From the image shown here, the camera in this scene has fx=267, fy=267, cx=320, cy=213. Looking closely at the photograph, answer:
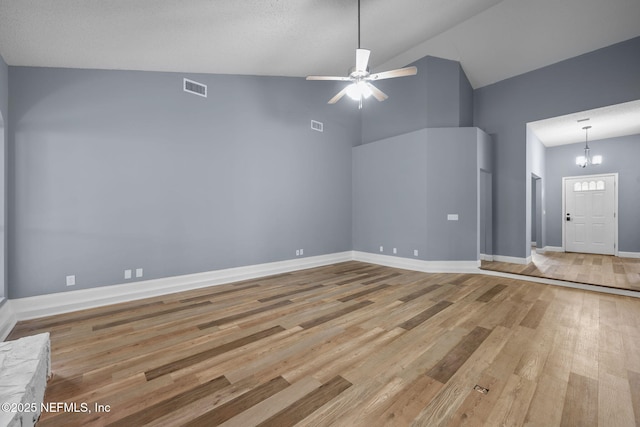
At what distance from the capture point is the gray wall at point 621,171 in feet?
22.1

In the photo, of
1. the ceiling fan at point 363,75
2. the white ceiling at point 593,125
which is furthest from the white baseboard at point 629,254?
the ceiling fan at point 363,75

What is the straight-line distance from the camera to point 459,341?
8.60 ft

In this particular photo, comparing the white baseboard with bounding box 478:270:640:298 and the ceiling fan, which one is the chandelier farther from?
the ceiling fan

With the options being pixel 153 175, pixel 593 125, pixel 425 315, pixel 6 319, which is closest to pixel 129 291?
pixel 6 319

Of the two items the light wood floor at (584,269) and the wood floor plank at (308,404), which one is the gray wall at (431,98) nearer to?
the light wood floor at (584,269)

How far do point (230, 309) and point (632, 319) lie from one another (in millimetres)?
4865

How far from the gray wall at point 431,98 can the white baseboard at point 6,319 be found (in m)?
7.12

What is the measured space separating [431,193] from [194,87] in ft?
16.0

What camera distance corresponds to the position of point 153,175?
4117 millimetres

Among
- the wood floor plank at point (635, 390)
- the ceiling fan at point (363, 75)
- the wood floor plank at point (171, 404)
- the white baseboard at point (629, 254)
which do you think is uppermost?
the ceiling fan at point (363, 75)

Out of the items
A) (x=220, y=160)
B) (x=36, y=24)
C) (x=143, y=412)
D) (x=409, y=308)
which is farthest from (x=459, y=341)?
(x=36, y=24)

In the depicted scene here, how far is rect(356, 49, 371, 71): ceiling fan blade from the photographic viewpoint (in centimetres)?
318

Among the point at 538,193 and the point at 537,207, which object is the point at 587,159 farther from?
the point at 537,207

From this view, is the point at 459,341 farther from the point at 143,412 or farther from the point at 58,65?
the point at 58,65
